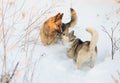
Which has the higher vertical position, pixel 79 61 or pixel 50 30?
pixel 50 30

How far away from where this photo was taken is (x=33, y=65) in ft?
7.09

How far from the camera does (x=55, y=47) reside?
232 cm

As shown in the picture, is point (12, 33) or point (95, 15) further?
point (95, 15)

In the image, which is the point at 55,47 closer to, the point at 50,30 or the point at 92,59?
the point at 50,30

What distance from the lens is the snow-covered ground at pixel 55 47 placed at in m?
2.09

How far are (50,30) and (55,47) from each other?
11 cm

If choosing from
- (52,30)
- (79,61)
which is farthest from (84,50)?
(52,30)

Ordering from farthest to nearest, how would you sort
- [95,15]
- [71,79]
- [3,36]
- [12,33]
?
1. [95,15]
2. [12,33]
3. [3,36]
4. [71,79]

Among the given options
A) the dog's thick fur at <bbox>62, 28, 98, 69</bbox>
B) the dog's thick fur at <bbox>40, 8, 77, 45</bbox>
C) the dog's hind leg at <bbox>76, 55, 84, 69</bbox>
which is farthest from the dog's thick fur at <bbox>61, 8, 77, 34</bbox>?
the dog's hind leg at <bbox>76, 55, 84, 69</bbox>

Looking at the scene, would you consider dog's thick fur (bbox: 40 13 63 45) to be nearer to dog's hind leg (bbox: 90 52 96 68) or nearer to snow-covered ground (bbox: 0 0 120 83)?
snow-covered ground (bbox: 0 0 120 83)

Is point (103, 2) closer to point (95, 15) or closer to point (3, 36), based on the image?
point (95, 15)

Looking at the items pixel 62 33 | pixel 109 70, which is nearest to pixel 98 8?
pixel 62 33

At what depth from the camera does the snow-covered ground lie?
6.84 feet

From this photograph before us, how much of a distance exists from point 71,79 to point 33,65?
0.22 m
